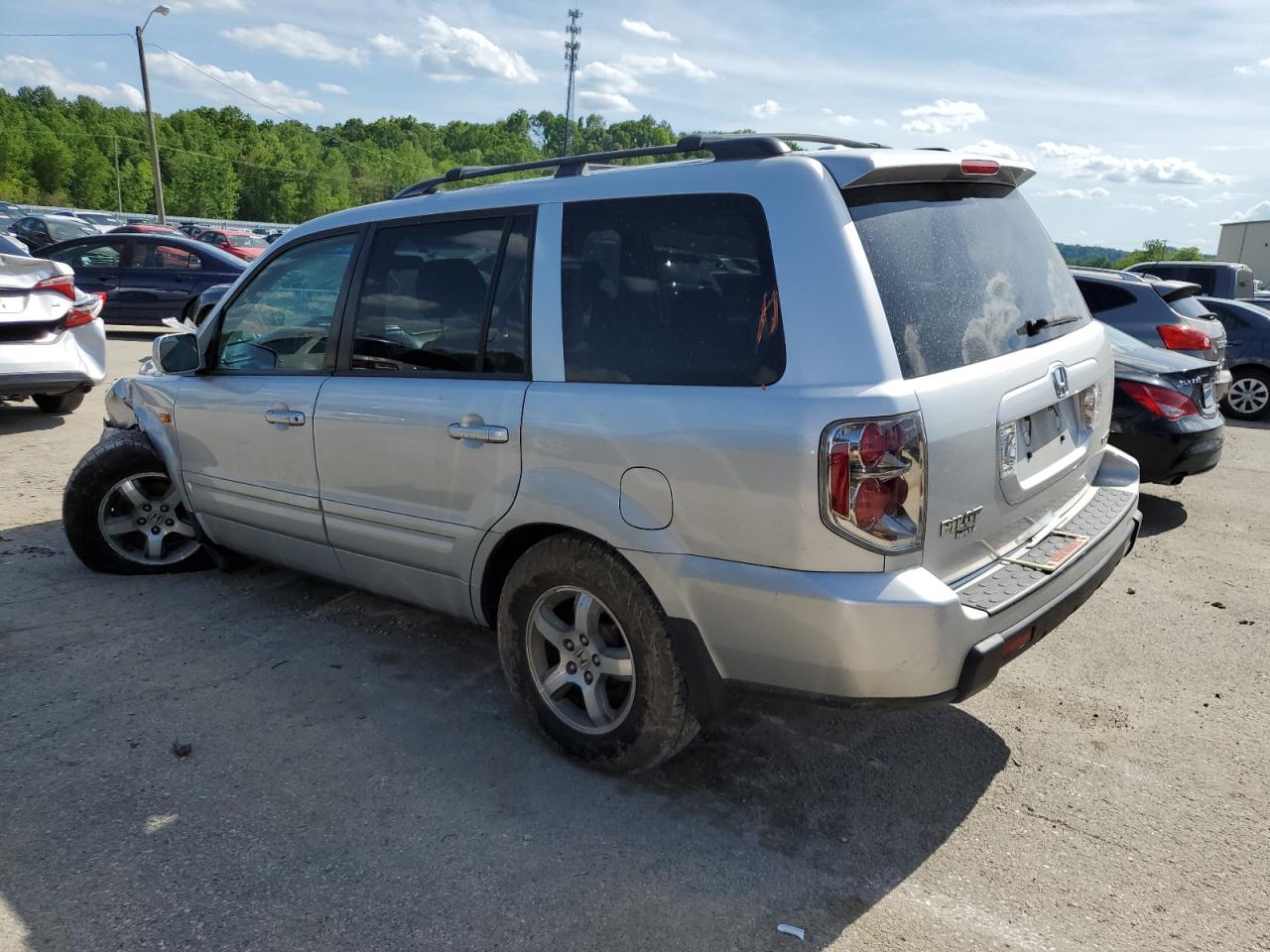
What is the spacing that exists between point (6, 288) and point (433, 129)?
5074 inches

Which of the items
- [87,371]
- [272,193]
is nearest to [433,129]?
[272,193]

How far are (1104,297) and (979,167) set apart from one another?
6618mm

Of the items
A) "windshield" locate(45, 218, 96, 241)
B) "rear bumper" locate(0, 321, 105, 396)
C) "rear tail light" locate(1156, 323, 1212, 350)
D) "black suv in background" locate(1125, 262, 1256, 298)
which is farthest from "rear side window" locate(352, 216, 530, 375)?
"windshield" locate(45, 218, 96, 241)

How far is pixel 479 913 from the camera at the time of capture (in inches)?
97.3

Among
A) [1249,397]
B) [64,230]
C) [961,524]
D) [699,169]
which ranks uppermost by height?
[64,230]

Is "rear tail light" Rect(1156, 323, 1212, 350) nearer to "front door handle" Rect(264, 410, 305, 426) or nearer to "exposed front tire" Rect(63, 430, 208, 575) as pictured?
"front door handle" Rect(264, 410, 305, 426)

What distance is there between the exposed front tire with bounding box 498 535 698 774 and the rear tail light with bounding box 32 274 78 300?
655 centimetres

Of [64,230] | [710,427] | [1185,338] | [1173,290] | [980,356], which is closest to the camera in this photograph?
[710,427]

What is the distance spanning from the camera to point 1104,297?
8.71 metres

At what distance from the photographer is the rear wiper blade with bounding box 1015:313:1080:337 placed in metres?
3.02

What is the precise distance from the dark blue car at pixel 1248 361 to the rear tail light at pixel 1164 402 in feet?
20.8

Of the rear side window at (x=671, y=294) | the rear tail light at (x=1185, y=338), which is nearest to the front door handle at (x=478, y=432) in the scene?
the rear side window at (x=671, y=294)

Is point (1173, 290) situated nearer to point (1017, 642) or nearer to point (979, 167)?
point (979, 167)

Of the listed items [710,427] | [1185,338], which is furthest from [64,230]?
[710,427]
